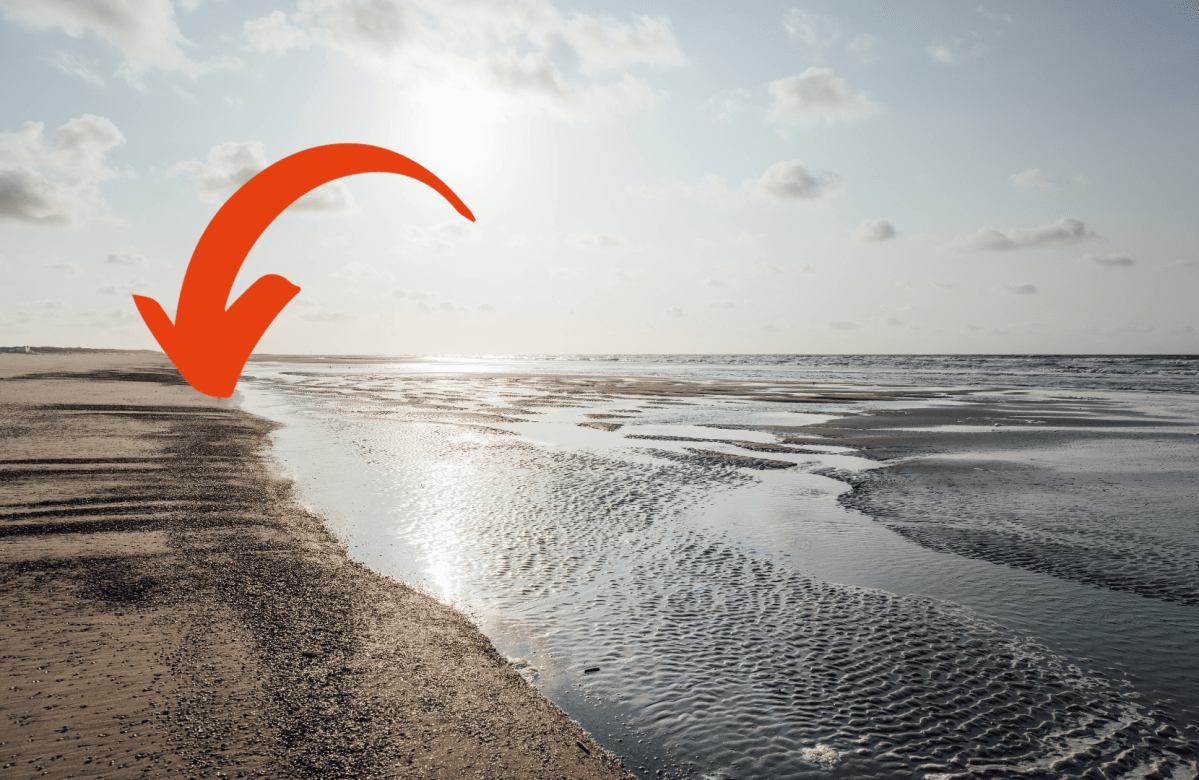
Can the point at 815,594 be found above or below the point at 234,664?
below

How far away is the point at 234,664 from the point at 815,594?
6.21m

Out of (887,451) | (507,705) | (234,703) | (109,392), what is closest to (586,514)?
(507,705)

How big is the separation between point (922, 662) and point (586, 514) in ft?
20.2

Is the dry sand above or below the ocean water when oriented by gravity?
above

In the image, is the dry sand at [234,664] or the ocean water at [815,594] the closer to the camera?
the dry sand at [234,664]

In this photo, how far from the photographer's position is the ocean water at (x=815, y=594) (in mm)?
4734

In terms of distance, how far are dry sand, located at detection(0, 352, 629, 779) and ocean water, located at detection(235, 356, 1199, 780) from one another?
598mm

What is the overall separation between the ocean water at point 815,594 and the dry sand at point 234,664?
60 centimetres

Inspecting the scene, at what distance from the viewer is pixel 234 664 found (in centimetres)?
521

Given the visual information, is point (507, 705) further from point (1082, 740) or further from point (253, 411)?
point (253, 411)

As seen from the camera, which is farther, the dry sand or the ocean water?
the ocean water

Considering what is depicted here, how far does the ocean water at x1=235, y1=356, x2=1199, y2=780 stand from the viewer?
4.73 m

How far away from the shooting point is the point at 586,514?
1098 centimetres

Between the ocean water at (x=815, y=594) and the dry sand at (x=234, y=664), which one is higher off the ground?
the dry sand at (x=234, y=664)
